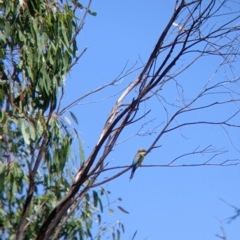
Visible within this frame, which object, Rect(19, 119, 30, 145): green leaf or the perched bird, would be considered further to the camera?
Rect(19, 119, 30, 145): green leaf

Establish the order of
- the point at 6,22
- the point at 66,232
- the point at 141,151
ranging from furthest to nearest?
the point at 66,232 → the point at 6,22 → the point at 141,151

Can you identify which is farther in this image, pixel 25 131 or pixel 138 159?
pixel 25 131

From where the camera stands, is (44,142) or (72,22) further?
(72,22)

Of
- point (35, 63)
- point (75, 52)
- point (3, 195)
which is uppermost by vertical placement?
point (75, 52)

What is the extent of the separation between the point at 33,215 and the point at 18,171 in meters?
0.40

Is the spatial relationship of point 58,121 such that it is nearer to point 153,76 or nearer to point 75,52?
point 75,52

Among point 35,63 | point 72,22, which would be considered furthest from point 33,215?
point 72,22

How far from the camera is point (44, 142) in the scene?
4.46 m

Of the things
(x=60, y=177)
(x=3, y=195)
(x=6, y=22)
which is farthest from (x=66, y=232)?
(x=6, y=22)

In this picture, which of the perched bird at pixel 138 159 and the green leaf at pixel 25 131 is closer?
the perched bird at pixel 138 159

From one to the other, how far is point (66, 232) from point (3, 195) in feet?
2.54

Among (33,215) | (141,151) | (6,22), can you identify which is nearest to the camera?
(141,151)

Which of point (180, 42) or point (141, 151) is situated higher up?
point (180, 42)

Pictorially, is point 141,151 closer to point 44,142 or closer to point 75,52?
point 44,142
